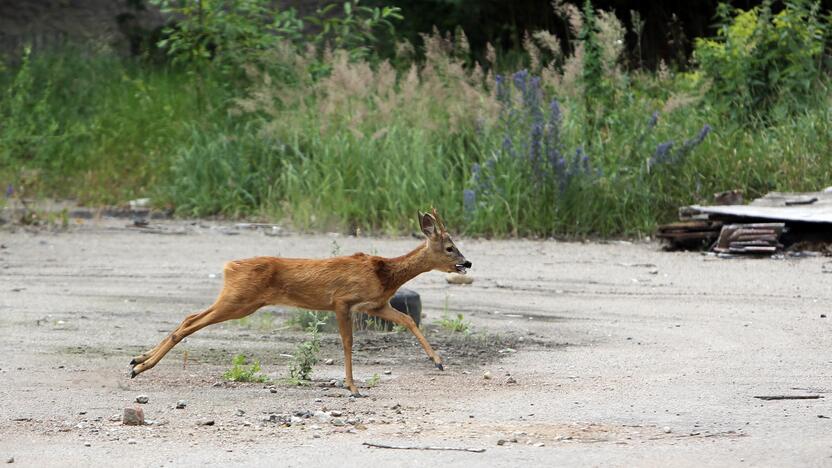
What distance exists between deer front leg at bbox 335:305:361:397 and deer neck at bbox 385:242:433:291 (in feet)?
1.05

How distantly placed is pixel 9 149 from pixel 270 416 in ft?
39.4

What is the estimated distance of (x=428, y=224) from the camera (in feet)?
25.8

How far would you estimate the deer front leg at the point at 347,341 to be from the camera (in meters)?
7.31

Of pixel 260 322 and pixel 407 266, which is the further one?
pixel 260 322

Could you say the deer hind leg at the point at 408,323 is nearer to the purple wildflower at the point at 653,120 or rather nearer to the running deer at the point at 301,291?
the running deer at the point at 301,291

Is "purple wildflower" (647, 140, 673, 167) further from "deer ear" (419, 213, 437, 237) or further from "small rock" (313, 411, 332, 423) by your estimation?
"small rock" (313, 411, 332, 423)

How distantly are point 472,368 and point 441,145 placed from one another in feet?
26.4

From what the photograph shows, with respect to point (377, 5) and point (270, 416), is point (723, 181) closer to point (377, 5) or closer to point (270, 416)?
point (377, 5)

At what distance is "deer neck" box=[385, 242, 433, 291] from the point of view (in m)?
7.75

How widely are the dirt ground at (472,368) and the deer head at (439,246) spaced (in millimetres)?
611

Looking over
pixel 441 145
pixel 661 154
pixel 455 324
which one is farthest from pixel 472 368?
pixel 441 145

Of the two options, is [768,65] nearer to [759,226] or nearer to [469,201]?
[759,226]

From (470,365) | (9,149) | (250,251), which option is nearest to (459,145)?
(250,251)

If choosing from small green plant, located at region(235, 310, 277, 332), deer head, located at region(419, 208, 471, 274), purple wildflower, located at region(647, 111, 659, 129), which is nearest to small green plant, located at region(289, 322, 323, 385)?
deer head, located at region(419, 208, 471, 274)
